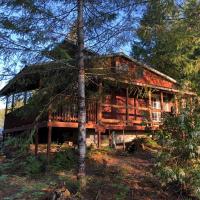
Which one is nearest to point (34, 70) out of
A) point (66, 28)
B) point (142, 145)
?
point (66, 28)

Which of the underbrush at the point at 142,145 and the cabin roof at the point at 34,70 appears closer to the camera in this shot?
the cabin roof at the point at 34,70

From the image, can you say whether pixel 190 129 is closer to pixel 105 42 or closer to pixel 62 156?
pixel 105 42

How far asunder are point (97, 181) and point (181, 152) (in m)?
3.03

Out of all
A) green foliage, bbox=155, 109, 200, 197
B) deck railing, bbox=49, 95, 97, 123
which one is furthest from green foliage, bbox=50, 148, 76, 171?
green foliage, bbox=155, 109, 200, 197

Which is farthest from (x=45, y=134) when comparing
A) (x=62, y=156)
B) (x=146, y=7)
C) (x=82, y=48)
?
(x=146, y=7)

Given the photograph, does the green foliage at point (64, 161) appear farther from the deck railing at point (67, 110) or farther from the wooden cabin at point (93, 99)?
the deck railing at point (67, 110)

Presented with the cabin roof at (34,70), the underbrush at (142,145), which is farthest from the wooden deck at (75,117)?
the cabin roof at (34,70)

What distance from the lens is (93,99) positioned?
1245cm

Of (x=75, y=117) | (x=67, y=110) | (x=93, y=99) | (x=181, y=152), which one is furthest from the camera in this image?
(x=75, y=117)

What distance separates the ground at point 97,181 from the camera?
33.4 feet

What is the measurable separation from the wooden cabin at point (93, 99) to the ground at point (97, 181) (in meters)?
1.77

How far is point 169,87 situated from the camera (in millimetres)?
22250

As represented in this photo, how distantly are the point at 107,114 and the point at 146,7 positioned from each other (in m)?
9.50

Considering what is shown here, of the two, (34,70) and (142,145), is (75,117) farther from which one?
(34,70)
